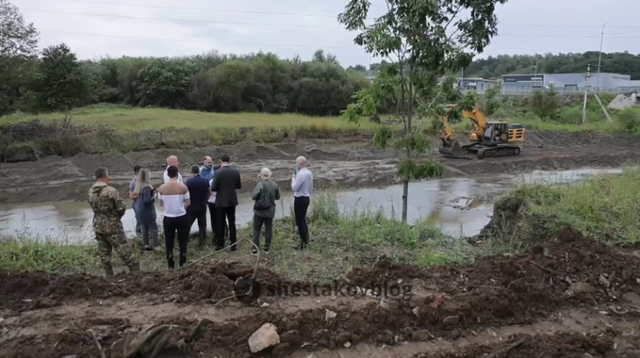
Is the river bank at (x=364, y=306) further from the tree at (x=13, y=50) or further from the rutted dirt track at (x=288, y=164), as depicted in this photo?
the tree at (x=13, y=50)

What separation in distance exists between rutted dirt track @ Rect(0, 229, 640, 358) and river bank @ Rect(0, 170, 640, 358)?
0.6 inches

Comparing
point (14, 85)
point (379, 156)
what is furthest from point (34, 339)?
point (379, 156)

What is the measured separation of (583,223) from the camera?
378 inches

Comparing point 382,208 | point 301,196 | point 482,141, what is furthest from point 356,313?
point 482,141

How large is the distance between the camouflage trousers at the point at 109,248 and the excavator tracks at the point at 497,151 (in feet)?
75.3

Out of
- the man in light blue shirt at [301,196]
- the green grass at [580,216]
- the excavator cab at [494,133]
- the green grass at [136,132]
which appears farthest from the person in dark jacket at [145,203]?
the excavator cab at [494,133]

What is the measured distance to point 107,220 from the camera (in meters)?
8.39

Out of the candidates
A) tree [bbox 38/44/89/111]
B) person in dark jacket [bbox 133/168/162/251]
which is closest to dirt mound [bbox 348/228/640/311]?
person in dark jacket [bbox 133/168/162/251]

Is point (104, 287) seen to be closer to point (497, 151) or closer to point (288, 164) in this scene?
point (288, 164)

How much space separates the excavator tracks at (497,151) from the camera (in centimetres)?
2853

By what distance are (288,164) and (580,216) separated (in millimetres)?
17746

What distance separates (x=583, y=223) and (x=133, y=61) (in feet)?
162

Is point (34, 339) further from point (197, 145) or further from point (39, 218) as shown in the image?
point (197, 145)

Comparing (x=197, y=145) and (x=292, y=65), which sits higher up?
(x=292, y=65)
